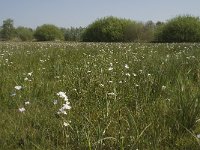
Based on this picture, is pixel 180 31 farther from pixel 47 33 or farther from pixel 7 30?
pixel 7 30

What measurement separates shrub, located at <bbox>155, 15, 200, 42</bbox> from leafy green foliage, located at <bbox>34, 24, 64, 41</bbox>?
20353 mm

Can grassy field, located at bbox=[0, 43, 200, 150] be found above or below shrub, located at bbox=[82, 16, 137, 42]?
below

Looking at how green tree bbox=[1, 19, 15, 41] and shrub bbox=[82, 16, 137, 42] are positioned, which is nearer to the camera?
shrub bbox=[82, 16, 137, 42]

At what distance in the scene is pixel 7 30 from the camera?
64.6 metres

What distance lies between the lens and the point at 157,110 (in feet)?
15.8

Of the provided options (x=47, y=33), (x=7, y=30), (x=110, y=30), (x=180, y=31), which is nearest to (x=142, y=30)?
(x=110, y=30)

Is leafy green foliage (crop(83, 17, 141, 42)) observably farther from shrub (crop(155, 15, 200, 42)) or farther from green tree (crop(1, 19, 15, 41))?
green tree (crop(1, 19, 15, 41))

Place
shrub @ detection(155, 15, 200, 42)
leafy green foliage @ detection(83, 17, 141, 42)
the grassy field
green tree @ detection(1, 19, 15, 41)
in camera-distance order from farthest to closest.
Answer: green tree @ detection(1, 19, 15, 41) < leafy green foliage @ detection(83, 17, 141, 42) < shrub @ detection(155, 15, 200, 42) < the grassy field

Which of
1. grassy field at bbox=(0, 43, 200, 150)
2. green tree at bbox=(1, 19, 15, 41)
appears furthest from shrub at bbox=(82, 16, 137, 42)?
grassy field at bbox=(0, 43, 200, 150)

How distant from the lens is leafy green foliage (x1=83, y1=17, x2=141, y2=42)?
126 ft

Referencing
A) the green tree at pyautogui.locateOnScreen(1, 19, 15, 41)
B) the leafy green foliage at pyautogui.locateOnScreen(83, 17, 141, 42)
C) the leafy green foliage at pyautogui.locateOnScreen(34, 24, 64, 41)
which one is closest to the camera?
the leafy green foliage at pyautogui.locateOnScreen(83, 17, 141, 42)

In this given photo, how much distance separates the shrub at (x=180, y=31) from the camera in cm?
3262

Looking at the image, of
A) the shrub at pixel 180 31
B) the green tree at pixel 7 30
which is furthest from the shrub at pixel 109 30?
the green tree at pixel 7 30

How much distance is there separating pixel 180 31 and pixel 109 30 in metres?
8.64
